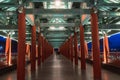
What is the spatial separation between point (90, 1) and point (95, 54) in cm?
362

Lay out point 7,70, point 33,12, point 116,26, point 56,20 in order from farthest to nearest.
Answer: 1. point 56,20
2. point 116,26
3. point 7,70
4. point 33,12

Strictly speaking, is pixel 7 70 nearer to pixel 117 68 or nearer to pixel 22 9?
pixel 22 9

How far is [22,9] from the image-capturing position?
14445mm

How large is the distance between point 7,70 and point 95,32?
9284 millimetres

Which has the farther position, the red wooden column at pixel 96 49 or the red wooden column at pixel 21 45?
the red wooden column at pixel 96 49

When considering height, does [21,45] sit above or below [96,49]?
above

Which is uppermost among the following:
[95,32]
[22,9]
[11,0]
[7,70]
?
[11,0]

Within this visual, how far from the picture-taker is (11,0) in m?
17.0

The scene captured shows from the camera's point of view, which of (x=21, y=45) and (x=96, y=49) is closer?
(x=21, y=45)

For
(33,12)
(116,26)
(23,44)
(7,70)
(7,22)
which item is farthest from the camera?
(7,22)

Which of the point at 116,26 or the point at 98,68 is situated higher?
the point at 116,26

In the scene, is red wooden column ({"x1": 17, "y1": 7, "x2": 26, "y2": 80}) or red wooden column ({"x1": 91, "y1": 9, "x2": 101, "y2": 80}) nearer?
red wooden column ({"x1": 17, "y1": 7, "x2": 26, "y2": 80})

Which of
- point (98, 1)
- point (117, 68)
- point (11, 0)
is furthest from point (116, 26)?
point (11, 0)

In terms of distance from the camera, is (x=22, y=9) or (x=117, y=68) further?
(x=117, y=68)
